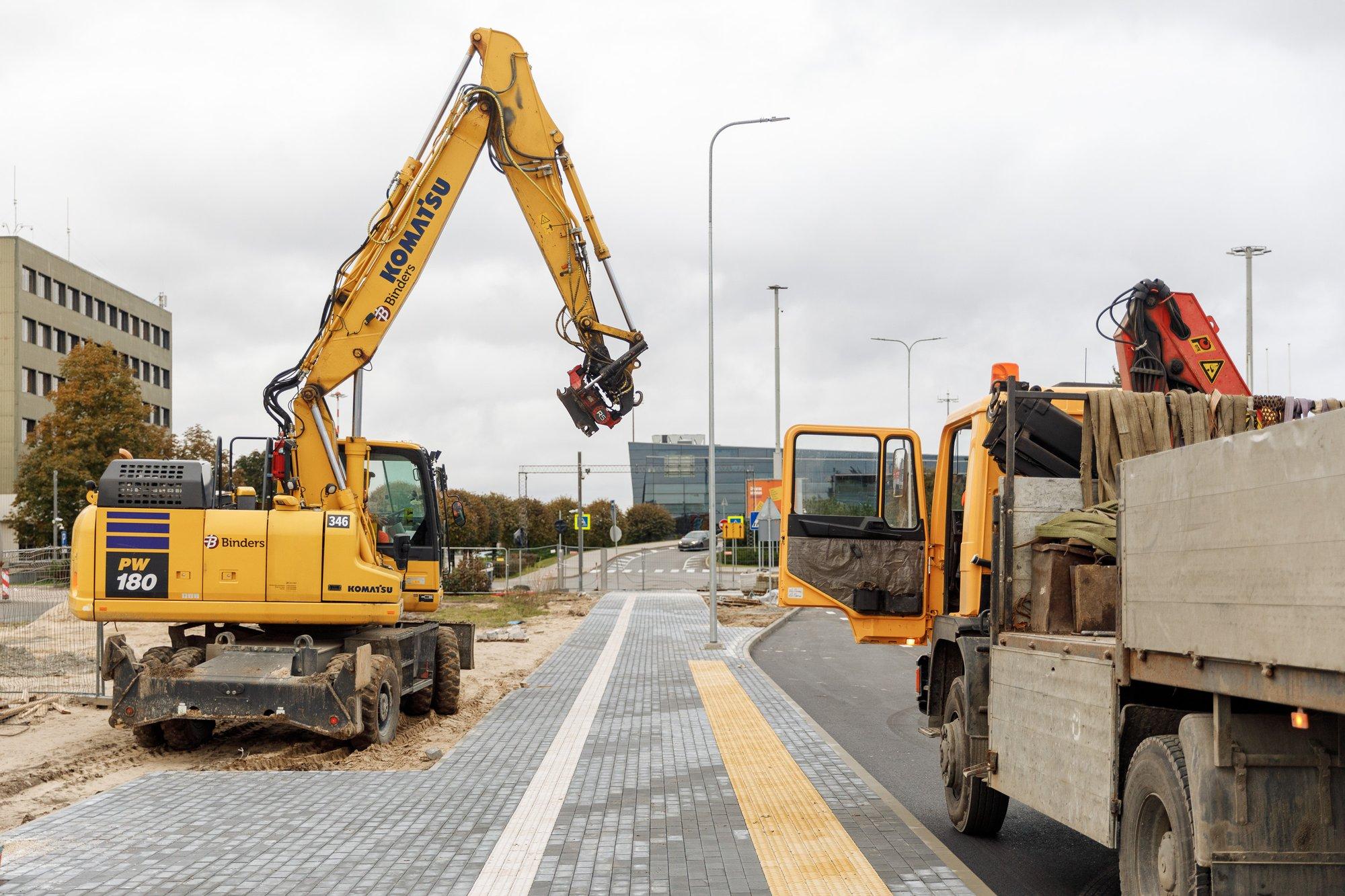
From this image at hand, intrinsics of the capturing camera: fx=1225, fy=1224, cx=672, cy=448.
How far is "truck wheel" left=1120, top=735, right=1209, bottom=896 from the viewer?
14.7ft

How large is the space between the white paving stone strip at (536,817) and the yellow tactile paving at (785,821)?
50.3 inches

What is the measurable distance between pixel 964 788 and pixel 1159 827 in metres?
2.87

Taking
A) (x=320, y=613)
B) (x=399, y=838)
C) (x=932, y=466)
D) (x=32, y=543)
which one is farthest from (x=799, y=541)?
(x=32, y=543)

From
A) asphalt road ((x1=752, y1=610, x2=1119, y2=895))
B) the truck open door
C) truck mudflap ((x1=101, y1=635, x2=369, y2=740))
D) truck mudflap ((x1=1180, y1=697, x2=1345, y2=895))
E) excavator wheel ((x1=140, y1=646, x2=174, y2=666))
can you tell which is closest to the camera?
truck mudflap ((x1=1180, y1=697, x2=1345, y2=895))

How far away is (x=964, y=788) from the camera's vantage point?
25.0 ft

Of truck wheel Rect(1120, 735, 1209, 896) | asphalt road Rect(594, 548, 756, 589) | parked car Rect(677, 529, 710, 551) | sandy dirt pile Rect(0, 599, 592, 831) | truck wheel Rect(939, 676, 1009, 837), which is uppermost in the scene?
truck wheel Rect(1120, 735, 1209, 896)

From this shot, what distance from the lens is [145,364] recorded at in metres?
86.4

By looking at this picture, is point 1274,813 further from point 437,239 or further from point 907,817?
point 437,239

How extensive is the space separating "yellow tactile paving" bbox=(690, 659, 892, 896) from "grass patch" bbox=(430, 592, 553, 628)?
1733cm

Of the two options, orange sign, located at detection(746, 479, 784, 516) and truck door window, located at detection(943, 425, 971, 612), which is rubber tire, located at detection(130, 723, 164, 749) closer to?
truck door window, located at detection(943, 425, 971, 612)

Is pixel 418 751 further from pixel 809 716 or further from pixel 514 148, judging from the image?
pixel 514 148

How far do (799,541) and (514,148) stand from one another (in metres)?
6.53

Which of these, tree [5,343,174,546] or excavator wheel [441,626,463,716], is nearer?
excavator wheel [441,626,463,716]

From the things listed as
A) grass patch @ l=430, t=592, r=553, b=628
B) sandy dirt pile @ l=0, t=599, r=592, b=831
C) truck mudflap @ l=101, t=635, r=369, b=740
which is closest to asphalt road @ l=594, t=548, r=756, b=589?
grass patch @ l=430, t=592, r=553, b=628
